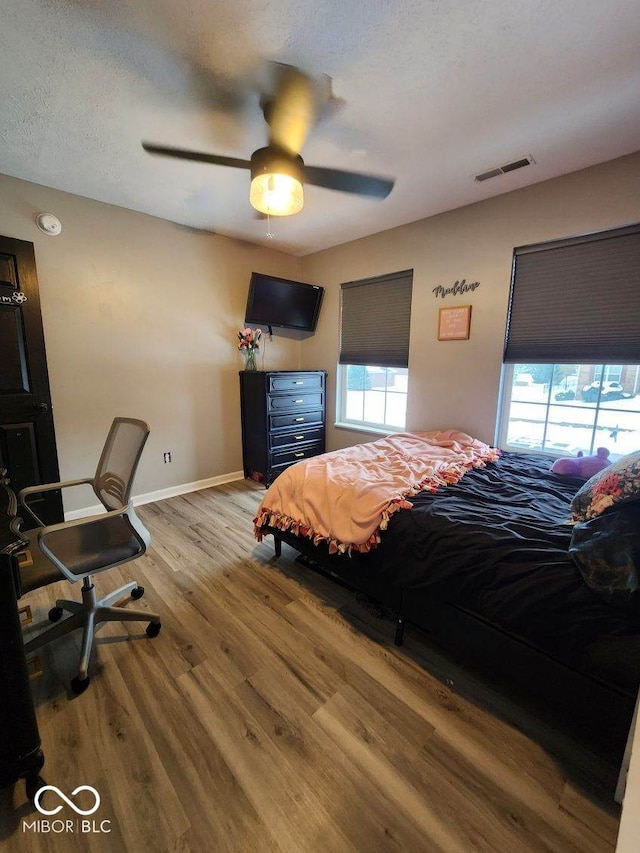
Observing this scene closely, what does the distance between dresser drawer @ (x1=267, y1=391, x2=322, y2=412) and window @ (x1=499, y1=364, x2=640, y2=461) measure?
76.7 inches

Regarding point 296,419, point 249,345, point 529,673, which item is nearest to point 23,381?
point 249,345

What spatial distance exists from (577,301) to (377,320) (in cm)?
168

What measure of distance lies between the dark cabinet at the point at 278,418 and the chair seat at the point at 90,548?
1947 millimetres

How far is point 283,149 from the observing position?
187 cm

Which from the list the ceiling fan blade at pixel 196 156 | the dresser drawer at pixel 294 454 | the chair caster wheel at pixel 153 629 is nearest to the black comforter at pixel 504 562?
the chair caster wheel at pixel 153 629

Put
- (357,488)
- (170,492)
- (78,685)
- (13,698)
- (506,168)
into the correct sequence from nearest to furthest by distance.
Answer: (13,698) < (78,685) < (357,488) < (506,168) < (170,492)

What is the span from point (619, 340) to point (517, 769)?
239 centimetres

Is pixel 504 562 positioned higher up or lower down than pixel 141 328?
lower down

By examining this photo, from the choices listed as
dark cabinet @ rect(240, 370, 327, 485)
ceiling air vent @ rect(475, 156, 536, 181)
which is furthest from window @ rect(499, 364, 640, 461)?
dark cabinet @ rect(240, 370, 327, 485)

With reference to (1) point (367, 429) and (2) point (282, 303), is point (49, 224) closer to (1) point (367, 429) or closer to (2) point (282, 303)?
(2) point (282, 303)

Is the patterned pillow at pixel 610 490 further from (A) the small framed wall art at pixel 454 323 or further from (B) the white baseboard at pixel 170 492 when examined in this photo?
(B) the white baseboard at pixel 170 492

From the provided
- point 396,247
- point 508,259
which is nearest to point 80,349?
point 396,247

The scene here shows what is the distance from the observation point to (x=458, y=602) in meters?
1.40

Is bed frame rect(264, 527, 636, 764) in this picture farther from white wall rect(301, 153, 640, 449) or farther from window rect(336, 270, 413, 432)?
window rect(336, 270, 413, 432)
